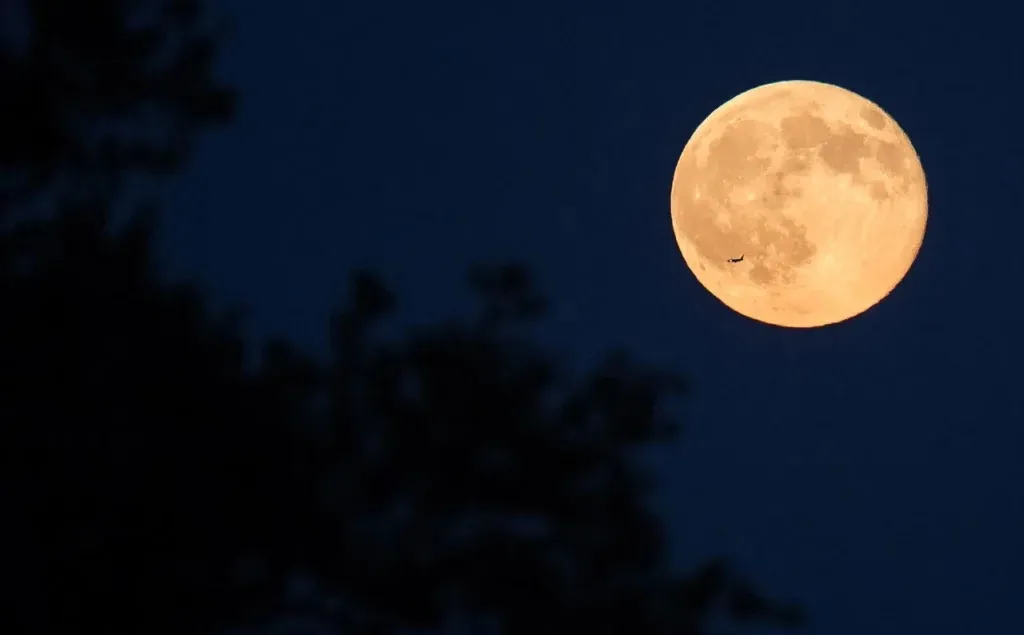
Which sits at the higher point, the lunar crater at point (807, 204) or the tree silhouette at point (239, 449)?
the lunar crater at point (807, 204)

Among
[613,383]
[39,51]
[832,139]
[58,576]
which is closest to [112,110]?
[39,51]

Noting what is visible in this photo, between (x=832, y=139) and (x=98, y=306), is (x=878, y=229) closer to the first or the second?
(x=832, y=139)

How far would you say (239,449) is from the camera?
19.7 feet

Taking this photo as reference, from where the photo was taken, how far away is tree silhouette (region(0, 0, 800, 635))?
5438mm

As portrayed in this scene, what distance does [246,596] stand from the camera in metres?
6.28

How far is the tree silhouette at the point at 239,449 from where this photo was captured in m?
5.44

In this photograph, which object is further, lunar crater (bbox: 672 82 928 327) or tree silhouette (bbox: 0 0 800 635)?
lunar crater (bbox: 672 82 928 327)

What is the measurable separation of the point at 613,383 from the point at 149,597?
241cm

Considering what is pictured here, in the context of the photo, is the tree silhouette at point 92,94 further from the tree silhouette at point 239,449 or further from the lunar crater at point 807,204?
the lunar crater at point 807,204

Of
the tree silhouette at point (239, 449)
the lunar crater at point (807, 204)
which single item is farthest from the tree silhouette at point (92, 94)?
the lunar crater at point (807, 204)

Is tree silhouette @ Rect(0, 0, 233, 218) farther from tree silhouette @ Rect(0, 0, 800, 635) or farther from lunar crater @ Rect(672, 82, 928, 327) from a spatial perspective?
lunar crater @ Rect(672, 82, 928, 327)

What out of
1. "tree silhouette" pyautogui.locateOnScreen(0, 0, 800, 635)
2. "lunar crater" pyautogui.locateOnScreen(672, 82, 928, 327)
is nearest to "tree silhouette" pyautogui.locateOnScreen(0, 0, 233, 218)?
"tree silhouette" pyautogui.locateOnScreen(0, 0, 800, 635)

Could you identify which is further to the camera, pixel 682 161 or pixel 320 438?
pixel 682 161

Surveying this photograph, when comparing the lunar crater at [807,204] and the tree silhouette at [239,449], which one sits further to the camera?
the lunar crater at [807,204]
